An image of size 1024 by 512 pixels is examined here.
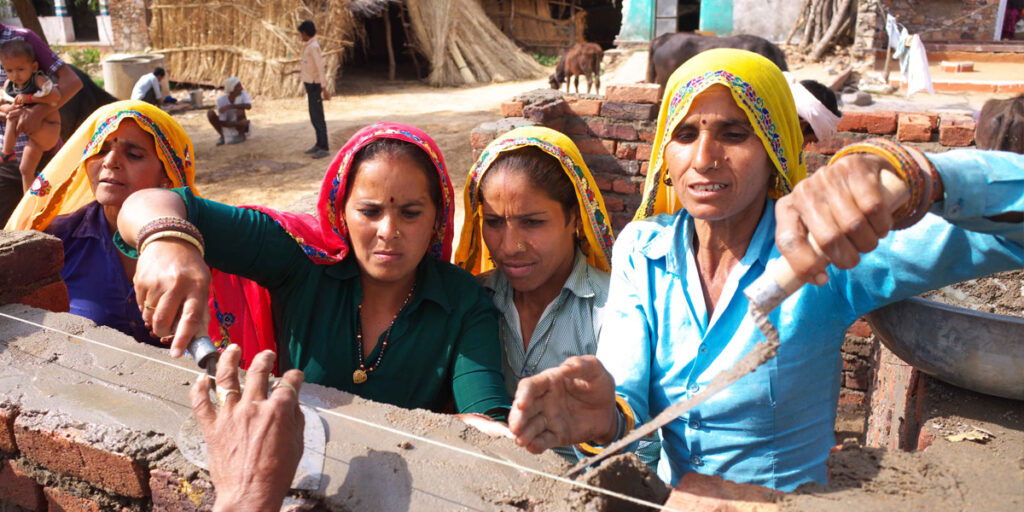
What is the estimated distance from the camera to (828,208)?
1182mm

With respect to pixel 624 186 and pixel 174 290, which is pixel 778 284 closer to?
pixel 174 290

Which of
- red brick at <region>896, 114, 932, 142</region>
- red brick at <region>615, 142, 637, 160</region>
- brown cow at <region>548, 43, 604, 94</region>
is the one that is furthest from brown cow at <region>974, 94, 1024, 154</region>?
brown cow at <region>548, 43, 604, 94</region>

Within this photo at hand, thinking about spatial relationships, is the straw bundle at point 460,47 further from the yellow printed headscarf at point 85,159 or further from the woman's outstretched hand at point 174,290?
the woman's outstretched hand at point 174,290

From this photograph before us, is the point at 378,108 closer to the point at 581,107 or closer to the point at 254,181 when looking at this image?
the point at 254,181

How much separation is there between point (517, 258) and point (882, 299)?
4.02 feet

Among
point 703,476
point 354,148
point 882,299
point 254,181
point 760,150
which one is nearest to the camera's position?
point 703,476

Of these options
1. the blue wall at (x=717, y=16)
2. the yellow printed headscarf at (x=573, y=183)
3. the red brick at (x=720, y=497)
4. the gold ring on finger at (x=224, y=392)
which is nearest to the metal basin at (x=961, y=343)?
the red brick at (x=720, y=497)

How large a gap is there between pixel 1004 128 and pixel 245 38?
15621 millimetres

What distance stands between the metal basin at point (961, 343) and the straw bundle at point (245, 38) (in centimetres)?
1589

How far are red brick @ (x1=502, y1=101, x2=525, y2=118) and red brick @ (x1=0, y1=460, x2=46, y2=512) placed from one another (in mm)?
3876

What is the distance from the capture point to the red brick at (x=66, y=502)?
1.81m

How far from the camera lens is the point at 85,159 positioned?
2766 millimetres

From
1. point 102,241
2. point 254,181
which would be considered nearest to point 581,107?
point 102,241

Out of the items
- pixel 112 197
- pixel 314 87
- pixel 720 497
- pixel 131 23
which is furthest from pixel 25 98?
pixel 131 23
